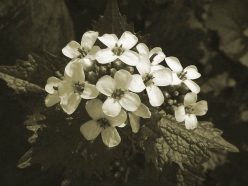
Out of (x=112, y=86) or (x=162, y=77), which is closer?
(x=112, y=86)

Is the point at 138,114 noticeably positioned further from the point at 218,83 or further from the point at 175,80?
the point at 218,83

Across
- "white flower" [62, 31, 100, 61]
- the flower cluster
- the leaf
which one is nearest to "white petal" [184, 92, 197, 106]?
the flower cluster

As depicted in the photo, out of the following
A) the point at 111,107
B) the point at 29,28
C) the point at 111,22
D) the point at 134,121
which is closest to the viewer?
the point at 111,107

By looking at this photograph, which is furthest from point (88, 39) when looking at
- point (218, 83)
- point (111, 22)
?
point (218, 83)

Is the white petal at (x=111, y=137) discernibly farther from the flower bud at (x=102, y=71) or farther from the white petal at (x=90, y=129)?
the flower bud at (x=102, y=71)

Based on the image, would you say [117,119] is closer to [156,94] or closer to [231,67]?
[156,94]

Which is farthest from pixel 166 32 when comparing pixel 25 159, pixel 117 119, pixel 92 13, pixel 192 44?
pixel 25 159

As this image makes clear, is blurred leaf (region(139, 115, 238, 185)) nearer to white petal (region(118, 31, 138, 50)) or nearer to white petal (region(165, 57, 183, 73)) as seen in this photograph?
white petal (region(165, 57, 183, 73))

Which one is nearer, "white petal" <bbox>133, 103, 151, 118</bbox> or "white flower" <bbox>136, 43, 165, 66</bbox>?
"white petal" <bbox>133, 103, 151, 118</bbox>
